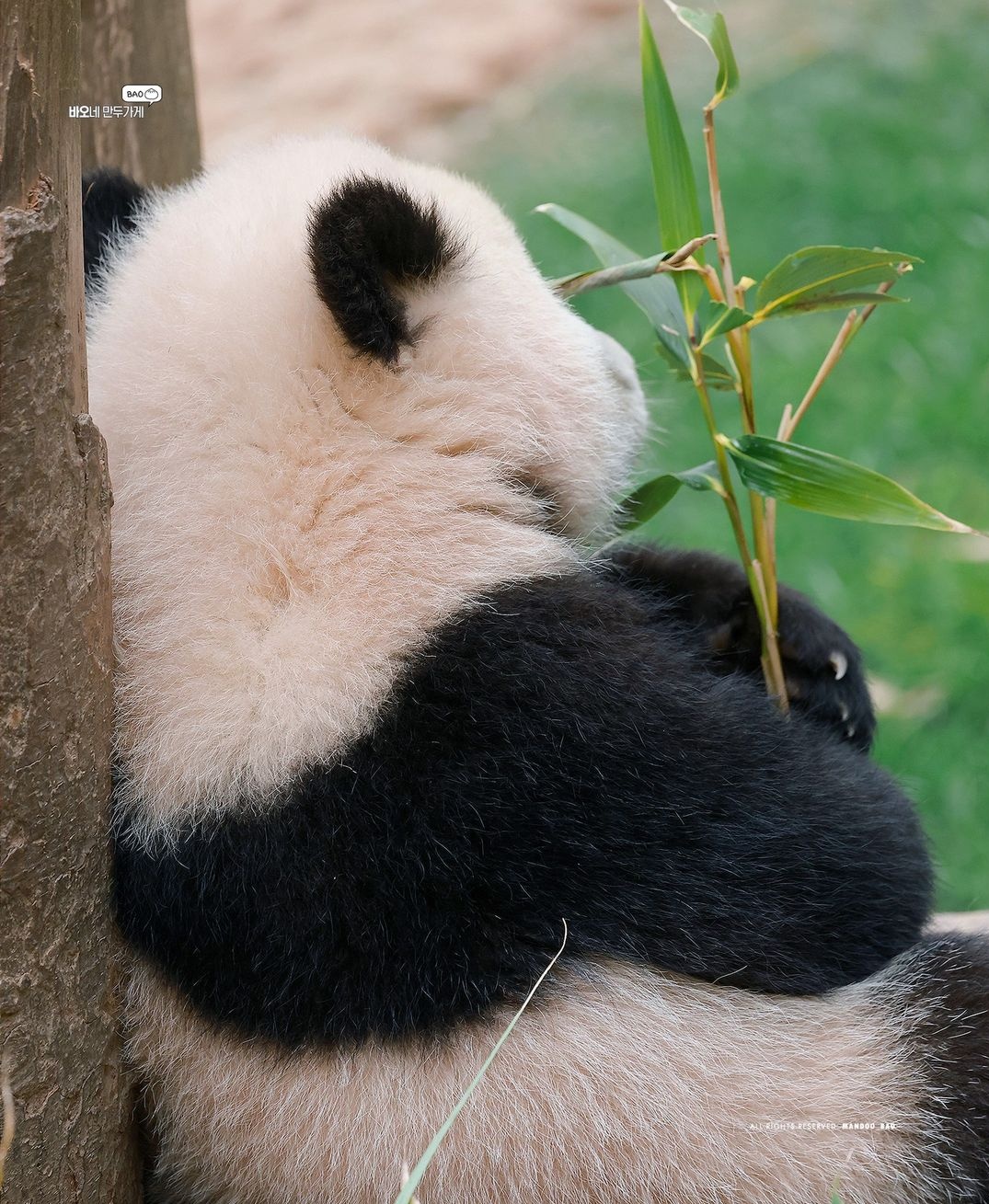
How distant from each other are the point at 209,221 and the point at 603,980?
1.25 meters

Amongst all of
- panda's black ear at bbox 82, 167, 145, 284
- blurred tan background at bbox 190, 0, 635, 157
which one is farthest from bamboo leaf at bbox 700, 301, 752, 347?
blurred tan background at bbox 190, 0, 635, 157

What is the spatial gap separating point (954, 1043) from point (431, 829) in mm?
837

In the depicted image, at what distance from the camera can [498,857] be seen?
5.44ft

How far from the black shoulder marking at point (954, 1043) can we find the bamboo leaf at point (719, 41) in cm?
133

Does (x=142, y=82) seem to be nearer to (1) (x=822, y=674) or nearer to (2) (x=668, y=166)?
(2) (x=668, y=166)

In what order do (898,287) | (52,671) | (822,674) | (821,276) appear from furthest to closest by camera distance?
(898,287) → (822,674) → (821,276) → (52,671)

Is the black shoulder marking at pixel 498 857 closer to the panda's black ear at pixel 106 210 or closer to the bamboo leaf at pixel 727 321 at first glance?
the bamboo leaf at pixel 727 321

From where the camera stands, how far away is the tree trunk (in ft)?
4.39

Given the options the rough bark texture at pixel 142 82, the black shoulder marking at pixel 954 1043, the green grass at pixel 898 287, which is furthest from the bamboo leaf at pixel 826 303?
the rough bark texture at pixel 142 82

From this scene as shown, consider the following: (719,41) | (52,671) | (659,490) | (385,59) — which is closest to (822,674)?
(659,490)

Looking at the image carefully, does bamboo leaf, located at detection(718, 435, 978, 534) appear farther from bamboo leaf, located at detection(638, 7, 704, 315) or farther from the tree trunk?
the tree trunk

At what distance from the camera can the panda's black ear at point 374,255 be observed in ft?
5.42

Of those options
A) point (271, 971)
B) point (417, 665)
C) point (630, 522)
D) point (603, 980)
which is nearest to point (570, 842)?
point (603, 980)

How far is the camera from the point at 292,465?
1752 mm
